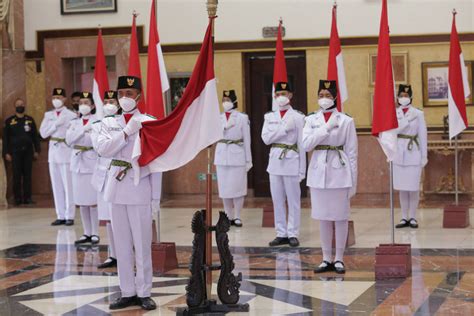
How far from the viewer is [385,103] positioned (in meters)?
9.79

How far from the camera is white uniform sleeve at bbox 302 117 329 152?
9.86 metres

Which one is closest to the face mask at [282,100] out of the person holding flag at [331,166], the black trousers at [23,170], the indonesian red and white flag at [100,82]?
the person holding flag at [331,166]

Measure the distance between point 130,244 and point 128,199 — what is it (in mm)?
414

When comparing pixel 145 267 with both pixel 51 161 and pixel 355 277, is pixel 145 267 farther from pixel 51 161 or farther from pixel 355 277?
pixel 51 161

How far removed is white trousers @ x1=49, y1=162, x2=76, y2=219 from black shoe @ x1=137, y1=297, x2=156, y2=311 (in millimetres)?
6575

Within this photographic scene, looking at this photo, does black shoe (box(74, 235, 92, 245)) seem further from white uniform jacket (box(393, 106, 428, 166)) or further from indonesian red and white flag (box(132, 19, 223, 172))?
indonesian red and white flag (box(132, 19, 223, 172))

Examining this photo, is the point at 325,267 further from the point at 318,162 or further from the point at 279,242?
the point at 279,242

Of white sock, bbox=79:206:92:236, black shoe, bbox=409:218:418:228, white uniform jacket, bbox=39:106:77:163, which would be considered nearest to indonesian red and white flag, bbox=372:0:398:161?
black shoe, bbox=409:218:418:228

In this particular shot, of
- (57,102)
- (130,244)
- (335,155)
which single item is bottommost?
(130,244)

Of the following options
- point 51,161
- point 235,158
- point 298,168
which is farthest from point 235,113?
point 51,161

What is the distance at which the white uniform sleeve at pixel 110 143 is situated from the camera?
835cm

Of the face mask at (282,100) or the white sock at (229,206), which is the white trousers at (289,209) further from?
the white sock at (229,206)

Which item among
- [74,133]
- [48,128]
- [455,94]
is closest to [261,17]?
[48,128]

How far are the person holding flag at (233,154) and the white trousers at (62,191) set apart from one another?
236cm
